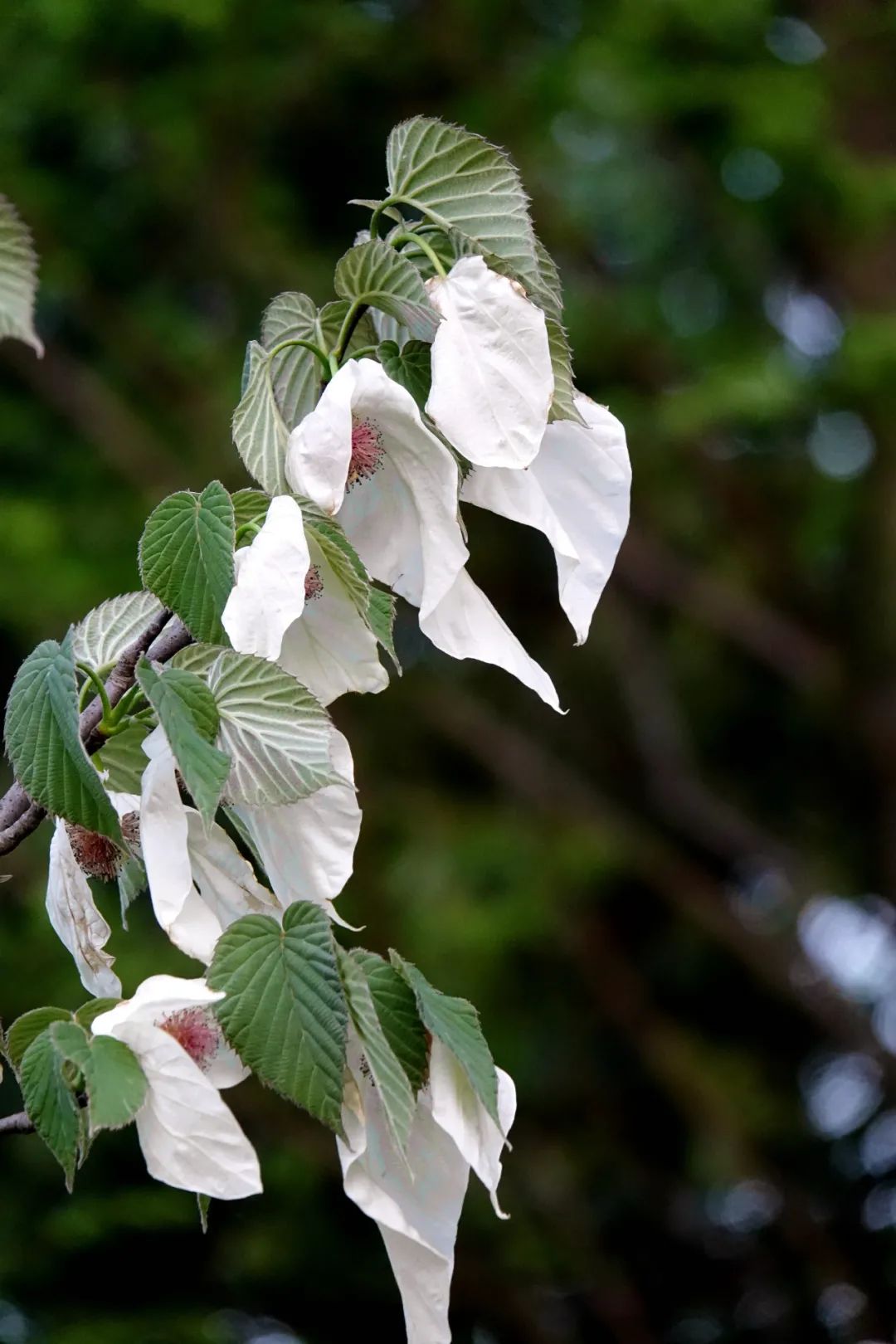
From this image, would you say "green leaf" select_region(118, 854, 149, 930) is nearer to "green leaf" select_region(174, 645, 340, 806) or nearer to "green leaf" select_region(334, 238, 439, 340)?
"green leaf" select_region(174, 645, 340, 806)

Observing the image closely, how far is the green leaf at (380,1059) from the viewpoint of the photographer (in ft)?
1.52

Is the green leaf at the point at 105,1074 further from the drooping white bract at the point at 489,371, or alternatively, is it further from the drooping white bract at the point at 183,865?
the drooping white bract at the point at 489,371

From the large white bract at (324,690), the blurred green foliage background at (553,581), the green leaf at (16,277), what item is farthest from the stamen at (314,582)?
the blurred green foliage background at (553,581)

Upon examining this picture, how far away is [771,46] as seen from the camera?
9.76 ft

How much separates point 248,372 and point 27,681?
0.12m

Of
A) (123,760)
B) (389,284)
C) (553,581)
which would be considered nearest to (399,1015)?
(123,760)

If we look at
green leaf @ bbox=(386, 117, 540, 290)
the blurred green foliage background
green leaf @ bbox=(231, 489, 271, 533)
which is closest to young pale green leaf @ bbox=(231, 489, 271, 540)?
green leaf @ bbox=(231, 489, 271, 533)

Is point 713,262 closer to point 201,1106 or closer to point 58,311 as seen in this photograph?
point 58,311

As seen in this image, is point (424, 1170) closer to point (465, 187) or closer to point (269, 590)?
point (269, 590)

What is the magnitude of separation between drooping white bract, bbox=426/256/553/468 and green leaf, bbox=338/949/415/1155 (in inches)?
6.2

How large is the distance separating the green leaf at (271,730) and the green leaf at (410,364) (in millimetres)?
111

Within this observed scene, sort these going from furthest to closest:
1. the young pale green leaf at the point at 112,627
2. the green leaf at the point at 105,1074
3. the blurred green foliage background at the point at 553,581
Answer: the blurred green foliage background at the point at 553,581
the young pale green leaf at the point at 112,627
the green leaf at the point at 105,1074

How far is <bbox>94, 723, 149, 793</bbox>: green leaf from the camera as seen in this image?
0.52 m

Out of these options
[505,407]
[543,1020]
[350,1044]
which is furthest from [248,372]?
[543,1020]
